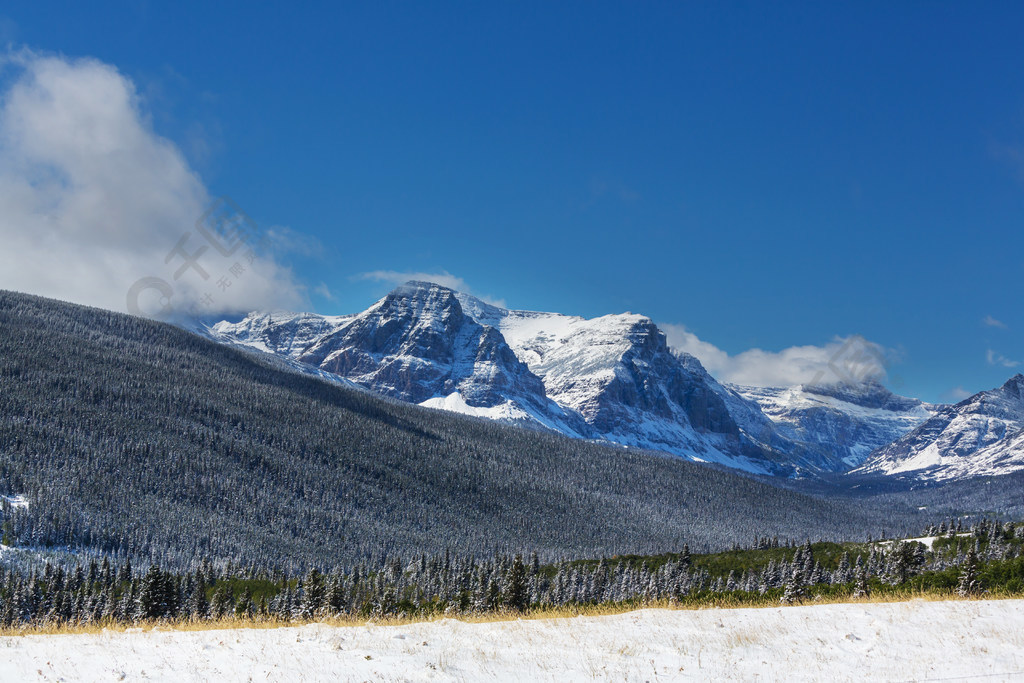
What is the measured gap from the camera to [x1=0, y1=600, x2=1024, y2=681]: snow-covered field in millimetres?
20891

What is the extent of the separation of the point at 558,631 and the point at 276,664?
32.3 ft

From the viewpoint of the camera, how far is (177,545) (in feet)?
614

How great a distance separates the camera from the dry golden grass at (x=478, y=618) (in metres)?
27.4

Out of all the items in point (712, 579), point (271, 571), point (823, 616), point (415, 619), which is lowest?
point (271, 571)

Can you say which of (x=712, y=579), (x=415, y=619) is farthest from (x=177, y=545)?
(x=415, y=619)

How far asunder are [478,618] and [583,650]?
827 cm

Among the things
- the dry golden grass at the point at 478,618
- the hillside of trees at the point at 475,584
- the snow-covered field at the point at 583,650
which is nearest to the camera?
the snow-covered field at the point at 583,650

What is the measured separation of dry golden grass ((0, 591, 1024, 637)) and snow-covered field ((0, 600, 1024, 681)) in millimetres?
1668

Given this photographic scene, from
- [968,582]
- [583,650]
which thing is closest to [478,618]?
[583,650]

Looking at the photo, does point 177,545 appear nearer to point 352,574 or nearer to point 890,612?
point 352,574

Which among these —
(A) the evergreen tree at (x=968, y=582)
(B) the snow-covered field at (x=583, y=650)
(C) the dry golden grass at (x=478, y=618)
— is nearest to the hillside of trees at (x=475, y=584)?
(A) the evergreen tree at (x=968, y=582)

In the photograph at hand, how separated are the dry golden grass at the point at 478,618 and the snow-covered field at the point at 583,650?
1668 mm

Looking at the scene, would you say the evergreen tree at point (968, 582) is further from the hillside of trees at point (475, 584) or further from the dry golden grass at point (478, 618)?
the dry golden grass at point (478, 618)

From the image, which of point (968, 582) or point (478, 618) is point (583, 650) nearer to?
point (478, 618)
